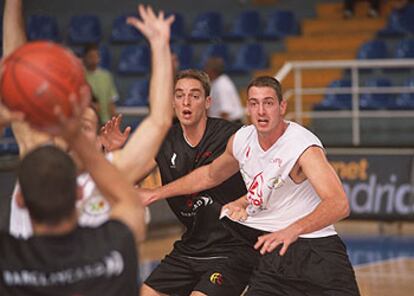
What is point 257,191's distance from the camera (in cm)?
654

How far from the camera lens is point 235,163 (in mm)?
6824

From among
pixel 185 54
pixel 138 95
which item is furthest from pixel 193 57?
pixel 138 95

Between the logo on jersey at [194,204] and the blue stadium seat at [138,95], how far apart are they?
10.8 m

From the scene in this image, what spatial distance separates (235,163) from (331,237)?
793 millimetres

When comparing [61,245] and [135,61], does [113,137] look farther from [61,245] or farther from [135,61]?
[135,61]

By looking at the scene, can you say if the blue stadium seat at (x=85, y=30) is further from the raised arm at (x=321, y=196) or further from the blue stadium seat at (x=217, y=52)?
the raised arm at (x=321, y=196)

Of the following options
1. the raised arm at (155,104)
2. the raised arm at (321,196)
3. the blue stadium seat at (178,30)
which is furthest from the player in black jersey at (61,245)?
the blue stadium seat at (178,30)

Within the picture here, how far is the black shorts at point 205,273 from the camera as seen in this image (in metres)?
7.04

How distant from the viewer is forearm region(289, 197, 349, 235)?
575 cm

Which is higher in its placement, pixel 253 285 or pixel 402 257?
pixel 253 285

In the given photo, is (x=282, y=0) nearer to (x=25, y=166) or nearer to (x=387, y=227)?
(x=387, y=227)

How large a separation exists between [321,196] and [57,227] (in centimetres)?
260

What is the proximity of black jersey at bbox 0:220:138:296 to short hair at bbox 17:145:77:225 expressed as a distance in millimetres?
111

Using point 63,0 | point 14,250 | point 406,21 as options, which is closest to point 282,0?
point 406,21
